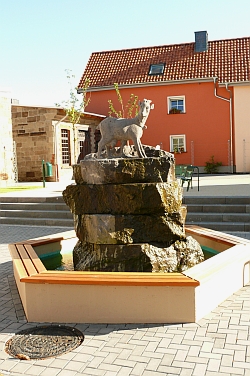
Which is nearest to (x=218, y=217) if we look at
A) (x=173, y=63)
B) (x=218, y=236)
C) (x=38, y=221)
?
(x=218, y=236)

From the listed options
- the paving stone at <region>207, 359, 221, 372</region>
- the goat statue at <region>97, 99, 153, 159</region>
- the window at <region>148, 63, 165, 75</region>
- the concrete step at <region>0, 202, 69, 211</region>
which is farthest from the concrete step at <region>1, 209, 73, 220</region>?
the window at <region>148, 63, 165, 75</region>

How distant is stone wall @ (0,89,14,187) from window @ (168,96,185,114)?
32.8 ft

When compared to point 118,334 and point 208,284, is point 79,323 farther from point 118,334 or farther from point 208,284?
point 208,284

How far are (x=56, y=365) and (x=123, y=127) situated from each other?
10.6 ft

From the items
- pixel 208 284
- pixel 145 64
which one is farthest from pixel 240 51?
pixel 208 284

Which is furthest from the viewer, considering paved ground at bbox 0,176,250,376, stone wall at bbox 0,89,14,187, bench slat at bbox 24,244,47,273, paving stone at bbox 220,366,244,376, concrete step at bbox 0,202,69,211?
stone wall at bbox 0,89,14,187

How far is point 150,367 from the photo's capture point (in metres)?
3.30

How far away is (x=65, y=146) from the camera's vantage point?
840 inches

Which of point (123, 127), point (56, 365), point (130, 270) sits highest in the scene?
point (123, 127)

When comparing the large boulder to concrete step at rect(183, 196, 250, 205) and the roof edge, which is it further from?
the roof edge

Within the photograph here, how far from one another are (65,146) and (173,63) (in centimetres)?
932

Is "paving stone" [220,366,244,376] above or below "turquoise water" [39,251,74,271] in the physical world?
below

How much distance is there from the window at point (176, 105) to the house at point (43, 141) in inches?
237

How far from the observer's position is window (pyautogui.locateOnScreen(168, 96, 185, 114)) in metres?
25.0
